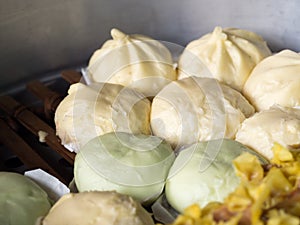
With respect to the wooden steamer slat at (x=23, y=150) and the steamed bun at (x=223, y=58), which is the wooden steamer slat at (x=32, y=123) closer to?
the wooden steamer slat at (x=23, y=150)

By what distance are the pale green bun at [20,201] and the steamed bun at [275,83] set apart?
0.52 m

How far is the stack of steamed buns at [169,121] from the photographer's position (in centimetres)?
83

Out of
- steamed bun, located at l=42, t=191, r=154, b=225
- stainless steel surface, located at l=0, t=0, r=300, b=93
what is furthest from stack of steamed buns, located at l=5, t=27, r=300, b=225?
stainless steel surface, located at l=0, t=0, r=300, b=93

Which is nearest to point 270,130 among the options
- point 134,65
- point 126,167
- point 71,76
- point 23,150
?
point 126,167

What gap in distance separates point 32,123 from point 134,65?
29 centimetres

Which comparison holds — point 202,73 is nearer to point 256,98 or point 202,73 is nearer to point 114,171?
point 256,98

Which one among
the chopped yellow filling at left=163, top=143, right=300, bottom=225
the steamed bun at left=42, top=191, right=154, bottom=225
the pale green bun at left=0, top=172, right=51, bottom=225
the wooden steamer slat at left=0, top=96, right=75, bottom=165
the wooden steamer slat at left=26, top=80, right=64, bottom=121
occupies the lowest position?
the wooden steamer slat at left=0, top=96, right=75, bottom=165

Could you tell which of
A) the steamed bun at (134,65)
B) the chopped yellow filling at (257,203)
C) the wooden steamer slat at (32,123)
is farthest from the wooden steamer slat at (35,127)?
the chopped yellow filling at (257,203)

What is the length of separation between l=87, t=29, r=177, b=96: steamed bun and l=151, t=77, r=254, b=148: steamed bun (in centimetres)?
12

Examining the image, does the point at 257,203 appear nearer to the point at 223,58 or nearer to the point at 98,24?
the point at 223,58

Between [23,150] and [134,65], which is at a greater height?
[134,65]

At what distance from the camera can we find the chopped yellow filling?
22.5 inches

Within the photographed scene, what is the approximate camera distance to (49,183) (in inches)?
39.0

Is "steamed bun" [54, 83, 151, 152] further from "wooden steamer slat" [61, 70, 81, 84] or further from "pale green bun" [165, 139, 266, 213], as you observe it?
"wooden steamer slat" [61, 70, 81, 84]
